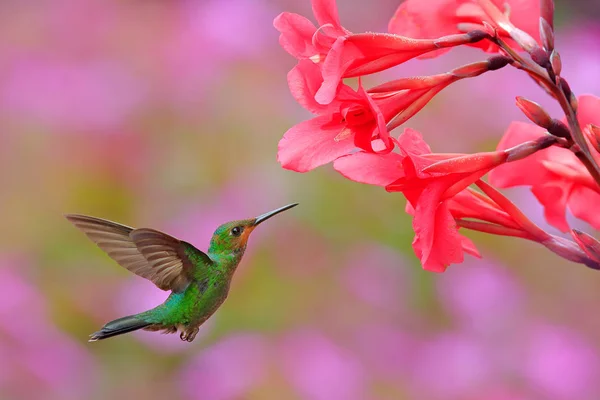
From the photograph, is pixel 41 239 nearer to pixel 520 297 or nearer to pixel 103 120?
pixel 103 120

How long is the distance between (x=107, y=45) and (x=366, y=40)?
232 cm

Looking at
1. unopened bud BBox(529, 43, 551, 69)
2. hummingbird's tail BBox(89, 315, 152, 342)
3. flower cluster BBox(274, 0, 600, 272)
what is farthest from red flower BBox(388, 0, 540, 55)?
hummingbird's tail BBox(89, 315, 152, 342)

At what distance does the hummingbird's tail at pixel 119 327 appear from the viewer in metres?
1.11

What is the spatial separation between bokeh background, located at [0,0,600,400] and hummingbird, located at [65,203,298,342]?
77 cm

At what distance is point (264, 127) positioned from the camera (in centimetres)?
259

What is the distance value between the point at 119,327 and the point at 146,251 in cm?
11

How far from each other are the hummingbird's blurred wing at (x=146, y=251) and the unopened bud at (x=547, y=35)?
0.58 m

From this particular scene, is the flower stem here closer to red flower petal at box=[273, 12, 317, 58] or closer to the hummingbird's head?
red flower petal at box=[273, 12, 317, 58]

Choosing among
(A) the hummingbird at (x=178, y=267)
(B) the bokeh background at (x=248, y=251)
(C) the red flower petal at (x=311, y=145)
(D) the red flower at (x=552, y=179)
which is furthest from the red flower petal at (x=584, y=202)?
(B) the bokeh background at (x=248, y=251)

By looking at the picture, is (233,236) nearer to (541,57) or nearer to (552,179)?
(552,179)

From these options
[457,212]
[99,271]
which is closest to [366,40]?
[457,212]

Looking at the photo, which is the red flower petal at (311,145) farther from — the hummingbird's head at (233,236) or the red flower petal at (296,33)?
the hummingbird's head at (233,236)

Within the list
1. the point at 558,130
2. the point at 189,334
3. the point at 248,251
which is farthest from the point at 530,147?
the point at 248,251

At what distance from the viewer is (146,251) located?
45.2 inches
